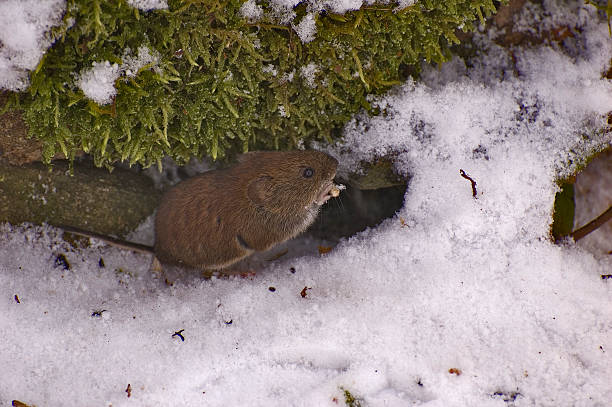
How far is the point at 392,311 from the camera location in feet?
7.09

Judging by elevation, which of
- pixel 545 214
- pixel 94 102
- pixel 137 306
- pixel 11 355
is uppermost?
pixel 545 214

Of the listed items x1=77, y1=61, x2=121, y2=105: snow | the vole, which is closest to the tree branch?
the vole

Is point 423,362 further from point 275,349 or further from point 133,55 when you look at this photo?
point 133,55

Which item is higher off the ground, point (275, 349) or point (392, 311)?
point (392, 311)

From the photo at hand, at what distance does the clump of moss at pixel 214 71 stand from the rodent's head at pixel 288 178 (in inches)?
5.5

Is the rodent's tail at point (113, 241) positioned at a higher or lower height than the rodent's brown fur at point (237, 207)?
lower

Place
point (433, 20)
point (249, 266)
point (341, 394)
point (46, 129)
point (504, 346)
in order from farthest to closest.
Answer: point (249, 266)
point (433, 20)
point (46, 129)
point (504, 346)
point (341, 394)

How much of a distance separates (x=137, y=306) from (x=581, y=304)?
89.0 inches

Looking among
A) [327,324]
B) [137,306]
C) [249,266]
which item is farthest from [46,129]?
[327,324]

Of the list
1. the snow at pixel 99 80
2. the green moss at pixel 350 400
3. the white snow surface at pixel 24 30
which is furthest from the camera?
the snow at pixel 99 80

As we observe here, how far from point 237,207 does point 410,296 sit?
1164mm

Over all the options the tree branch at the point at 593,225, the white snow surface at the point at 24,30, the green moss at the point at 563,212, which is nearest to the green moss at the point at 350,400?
the green moss at the point at 563,212

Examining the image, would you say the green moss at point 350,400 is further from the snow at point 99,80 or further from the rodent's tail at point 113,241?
the snow at point 99,80

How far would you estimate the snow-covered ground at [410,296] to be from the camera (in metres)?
1.96
